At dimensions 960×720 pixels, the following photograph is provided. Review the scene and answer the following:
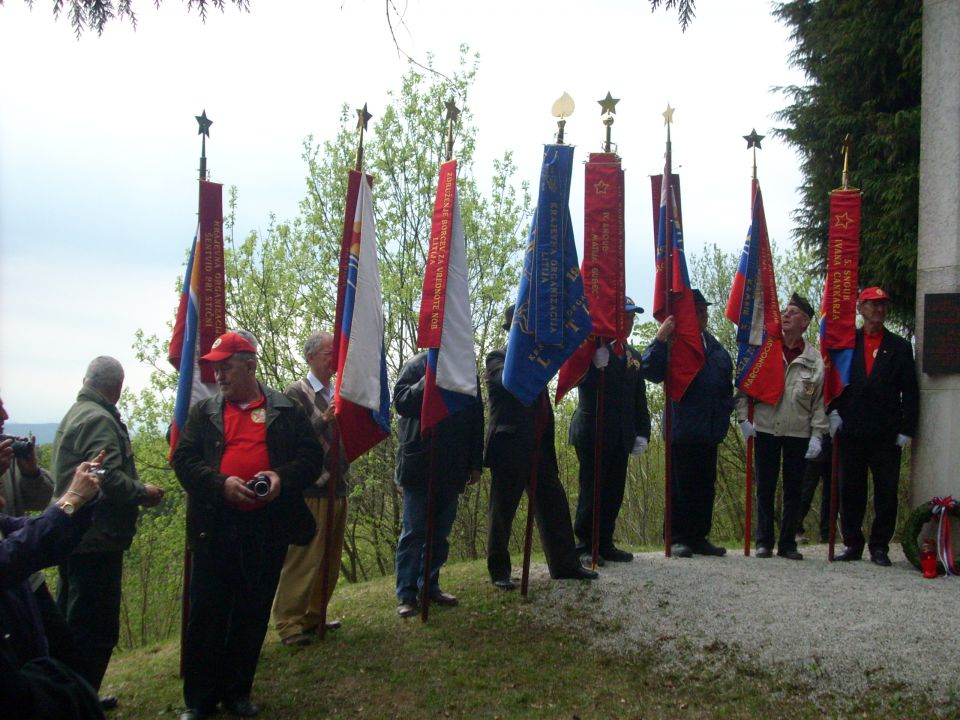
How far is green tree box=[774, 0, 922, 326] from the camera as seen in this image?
1060cm

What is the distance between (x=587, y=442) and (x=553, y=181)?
6.96ft

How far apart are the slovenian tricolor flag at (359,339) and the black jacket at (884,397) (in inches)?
159

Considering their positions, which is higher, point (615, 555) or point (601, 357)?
point (601, 357)

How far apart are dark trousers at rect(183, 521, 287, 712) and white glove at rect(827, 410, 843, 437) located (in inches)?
197

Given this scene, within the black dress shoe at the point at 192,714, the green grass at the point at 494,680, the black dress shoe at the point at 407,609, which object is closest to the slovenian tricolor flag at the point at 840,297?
the green grass at the point at 494,680

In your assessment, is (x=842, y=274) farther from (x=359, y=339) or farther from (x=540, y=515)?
(x=359, y=339)

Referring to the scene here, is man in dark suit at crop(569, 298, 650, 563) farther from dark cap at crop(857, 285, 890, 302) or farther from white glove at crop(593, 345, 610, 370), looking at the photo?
dark cap at crop(857, 285, 890, 302)

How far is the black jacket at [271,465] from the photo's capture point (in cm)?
482

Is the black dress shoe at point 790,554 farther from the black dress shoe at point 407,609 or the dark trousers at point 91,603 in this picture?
the dark trousers at point 91,603

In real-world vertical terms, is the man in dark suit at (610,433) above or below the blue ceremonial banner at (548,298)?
below

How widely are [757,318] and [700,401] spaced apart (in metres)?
1.04

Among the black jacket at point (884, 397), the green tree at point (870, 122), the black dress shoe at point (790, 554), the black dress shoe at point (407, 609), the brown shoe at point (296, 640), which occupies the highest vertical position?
the green tree at point (870, 122)

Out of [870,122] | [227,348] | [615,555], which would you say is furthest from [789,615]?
[870,122]

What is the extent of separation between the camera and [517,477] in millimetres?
6695
